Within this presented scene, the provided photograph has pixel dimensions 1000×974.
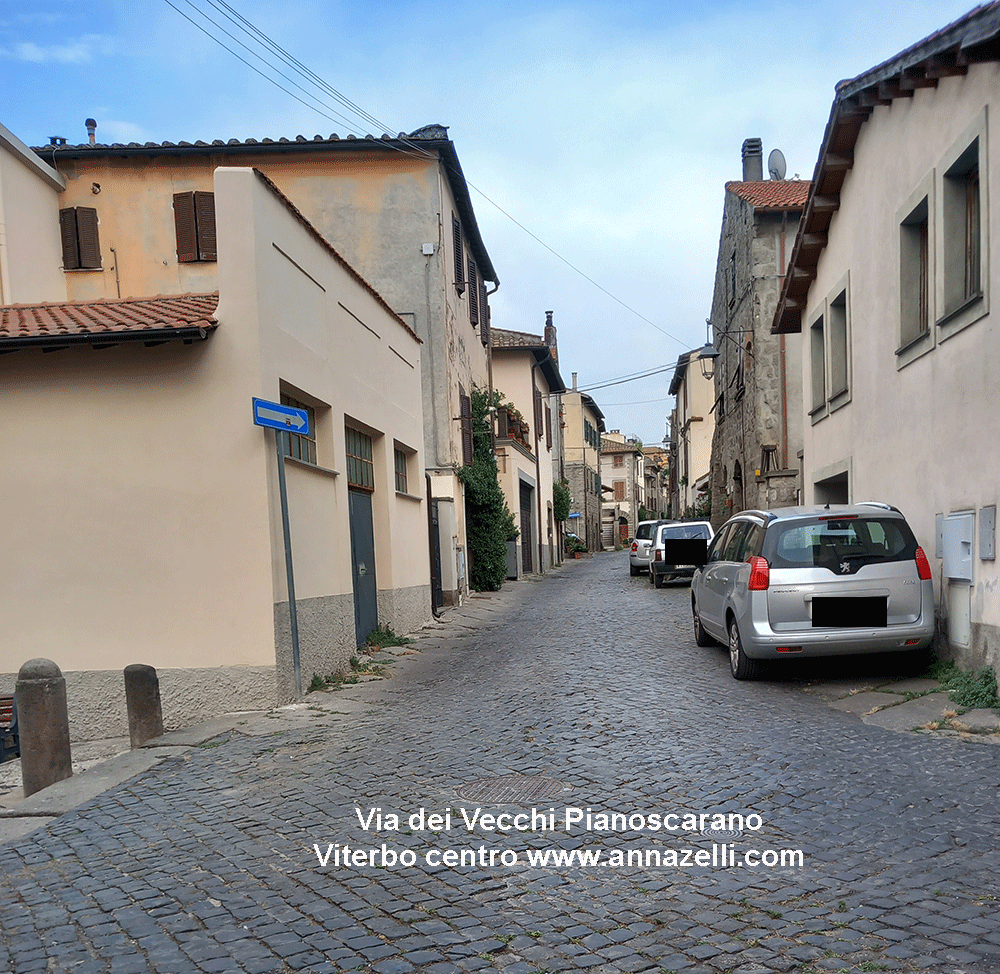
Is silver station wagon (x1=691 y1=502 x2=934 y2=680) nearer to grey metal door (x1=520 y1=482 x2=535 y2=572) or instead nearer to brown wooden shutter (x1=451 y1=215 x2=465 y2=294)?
brown wooden shutter (x1=451 y1=215 x2=465 y2=294)

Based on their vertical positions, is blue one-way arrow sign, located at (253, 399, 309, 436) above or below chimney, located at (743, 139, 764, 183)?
below

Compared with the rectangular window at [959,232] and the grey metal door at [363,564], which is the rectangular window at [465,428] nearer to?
the grey metal door at [363,564]

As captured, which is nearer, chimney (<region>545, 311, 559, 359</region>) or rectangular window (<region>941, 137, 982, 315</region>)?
rectangular window (<region>941, 137, 982, 315</region>)

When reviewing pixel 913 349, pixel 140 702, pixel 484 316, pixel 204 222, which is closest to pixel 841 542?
pixel 913 349

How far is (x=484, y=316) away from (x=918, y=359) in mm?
18182

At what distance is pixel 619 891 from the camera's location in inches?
155

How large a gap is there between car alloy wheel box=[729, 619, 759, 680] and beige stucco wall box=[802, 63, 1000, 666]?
183cm

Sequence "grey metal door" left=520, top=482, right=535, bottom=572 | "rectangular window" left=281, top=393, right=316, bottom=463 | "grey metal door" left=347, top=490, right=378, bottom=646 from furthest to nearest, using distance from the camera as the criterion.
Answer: "grey metal door" left=520, top=482, right=535, bottom=572 → "grey metal door" left=347, top=490, right=378, bottom=646 → "rectangular window" left=281, top=393, right=316, bottom=463

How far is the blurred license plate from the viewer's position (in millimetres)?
8078

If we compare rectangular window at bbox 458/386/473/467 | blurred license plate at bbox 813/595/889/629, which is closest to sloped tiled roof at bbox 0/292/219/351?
blurred license plate at bbox 813/595/889/629

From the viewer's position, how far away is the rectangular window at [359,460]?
40.1 ft

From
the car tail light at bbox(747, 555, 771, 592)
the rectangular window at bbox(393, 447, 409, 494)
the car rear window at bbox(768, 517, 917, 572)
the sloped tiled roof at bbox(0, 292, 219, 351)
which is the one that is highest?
the sloped tiled roof at bbox(0, 292, 219, 351)

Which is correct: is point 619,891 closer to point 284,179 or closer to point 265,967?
point 265,967

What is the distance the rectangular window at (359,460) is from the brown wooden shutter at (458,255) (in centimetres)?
918
